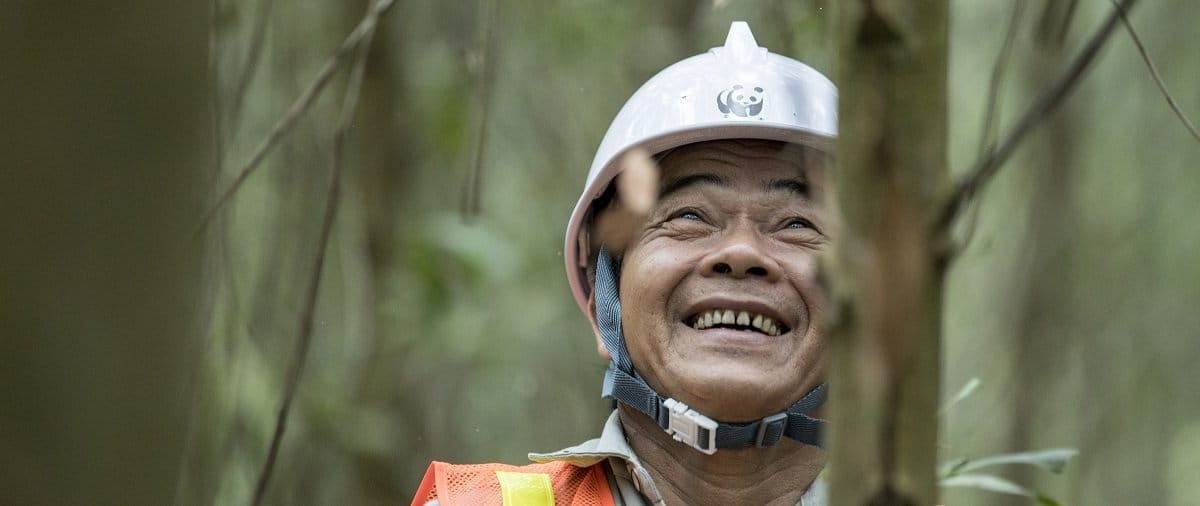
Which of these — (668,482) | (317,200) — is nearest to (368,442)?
(317,200)

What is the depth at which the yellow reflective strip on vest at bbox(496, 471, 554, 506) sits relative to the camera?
3.02m

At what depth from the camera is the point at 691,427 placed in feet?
10.0

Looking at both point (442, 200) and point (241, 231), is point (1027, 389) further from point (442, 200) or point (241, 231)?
point (241, 231)

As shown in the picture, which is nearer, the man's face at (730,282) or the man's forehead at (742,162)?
the man's face at (730,282)

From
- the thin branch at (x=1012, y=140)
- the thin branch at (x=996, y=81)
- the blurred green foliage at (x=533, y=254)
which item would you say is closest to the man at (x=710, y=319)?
the blurred green foliage at (x=533, y=254)

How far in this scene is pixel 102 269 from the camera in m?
1.12

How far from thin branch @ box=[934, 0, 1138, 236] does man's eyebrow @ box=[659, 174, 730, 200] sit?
1.86 m

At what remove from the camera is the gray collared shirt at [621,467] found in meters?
3.12

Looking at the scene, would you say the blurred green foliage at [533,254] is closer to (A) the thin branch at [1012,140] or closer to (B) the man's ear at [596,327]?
(A) the thin branch at [1012,140]

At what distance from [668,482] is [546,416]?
17.2 feet

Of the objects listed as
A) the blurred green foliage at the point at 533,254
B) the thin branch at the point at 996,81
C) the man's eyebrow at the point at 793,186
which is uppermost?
the thin branch at the point at 996,81

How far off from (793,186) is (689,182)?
9.0 inches

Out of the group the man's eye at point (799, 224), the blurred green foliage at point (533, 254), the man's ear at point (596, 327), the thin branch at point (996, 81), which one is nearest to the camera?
the thin branch at point (996, 81)

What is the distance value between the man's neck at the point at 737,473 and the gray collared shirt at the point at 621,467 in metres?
0.04
